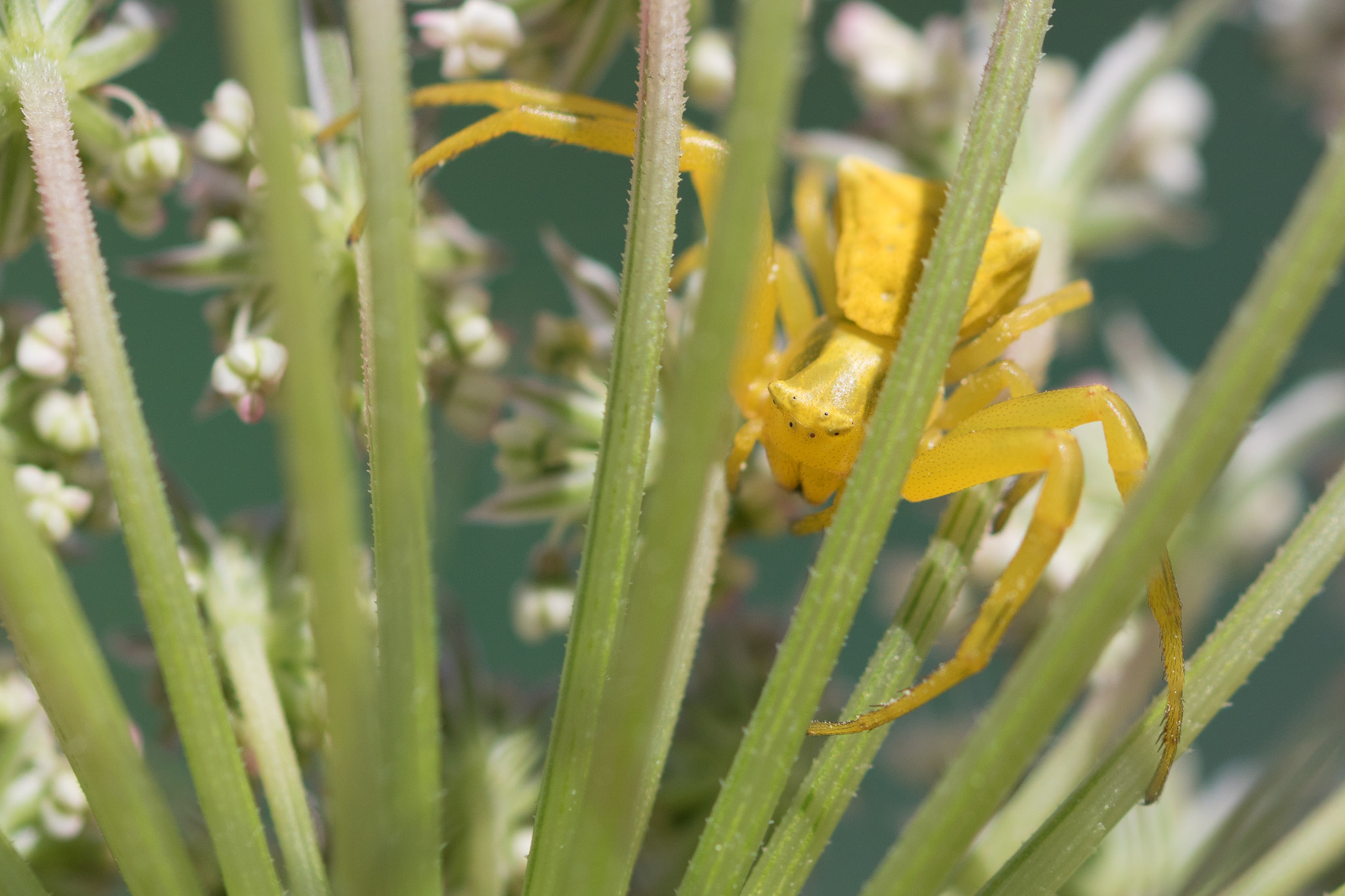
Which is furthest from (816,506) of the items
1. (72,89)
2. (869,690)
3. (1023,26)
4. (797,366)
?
(72,89)

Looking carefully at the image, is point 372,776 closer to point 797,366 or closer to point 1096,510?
point 797,366

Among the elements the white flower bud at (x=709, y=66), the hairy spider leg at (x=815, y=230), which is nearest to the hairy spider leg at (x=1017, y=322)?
the hairy spider leg at (x=815, y=230)

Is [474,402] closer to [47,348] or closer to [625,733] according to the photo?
[47,348]

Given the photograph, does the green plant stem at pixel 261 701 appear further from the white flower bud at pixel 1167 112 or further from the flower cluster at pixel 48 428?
the white flower bud at pixel 1167 112

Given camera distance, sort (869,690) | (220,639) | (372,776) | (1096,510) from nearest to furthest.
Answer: (372,776) → (869,690) → (220,639) → (1096,510)

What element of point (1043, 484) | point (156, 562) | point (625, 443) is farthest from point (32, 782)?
point (1043, 484)

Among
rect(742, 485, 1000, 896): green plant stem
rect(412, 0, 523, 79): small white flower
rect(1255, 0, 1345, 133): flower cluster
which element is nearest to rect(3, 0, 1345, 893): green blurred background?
rect(1255, 0, 1345, 133): flower cluster
